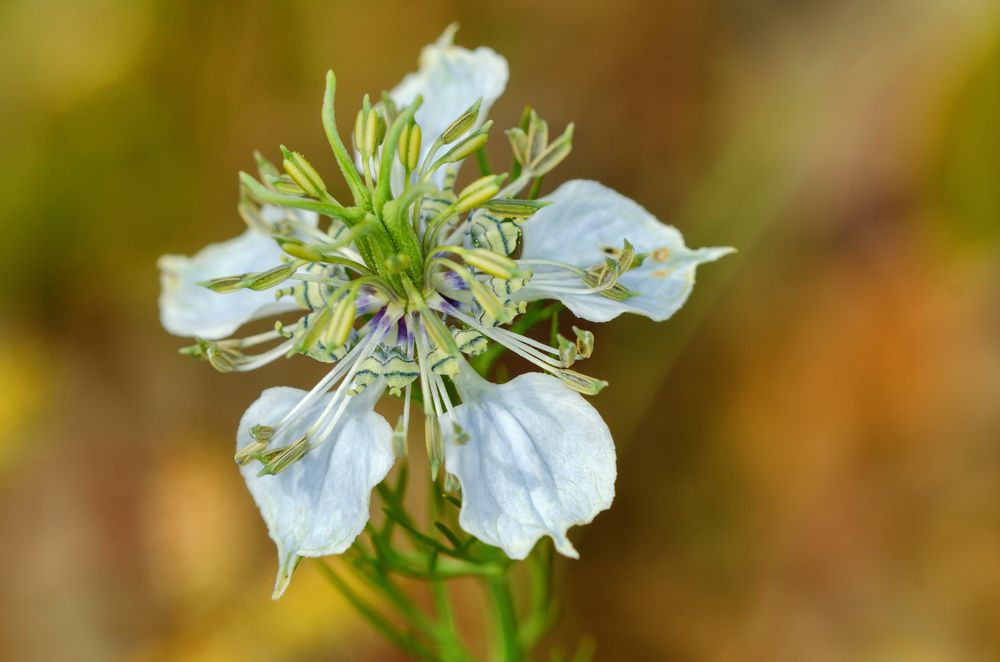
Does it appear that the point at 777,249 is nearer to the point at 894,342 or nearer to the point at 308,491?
the point at 894,342

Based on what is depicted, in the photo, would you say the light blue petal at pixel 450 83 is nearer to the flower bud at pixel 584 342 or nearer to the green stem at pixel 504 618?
the flower bud at pixel 584 342

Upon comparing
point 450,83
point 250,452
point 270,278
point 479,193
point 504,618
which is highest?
point 450,83

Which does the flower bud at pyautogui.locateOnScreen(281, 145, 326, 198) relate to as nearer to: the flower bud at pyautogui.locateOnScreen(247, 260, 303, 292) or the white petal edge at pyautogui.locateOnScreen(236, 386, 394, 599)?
the flower bud at pyautogui.locateOnScreen(247, 260, 303, 292)

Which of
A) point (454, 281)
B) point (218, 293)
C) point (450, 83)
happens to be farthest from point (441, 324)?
point (450, 83)

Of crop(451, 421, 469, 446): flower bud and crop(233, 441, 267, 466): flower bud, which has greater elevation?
crop(451, 421, 469, 446): flower bud

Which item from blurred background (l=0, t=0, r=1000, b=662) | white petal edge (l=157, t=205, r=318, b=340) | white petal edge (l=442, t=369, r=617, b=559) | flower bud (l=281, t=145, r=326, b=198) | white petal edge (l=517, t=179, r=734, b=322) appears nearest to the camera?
white petal edge (l=442, t=369, r=617, b=559)

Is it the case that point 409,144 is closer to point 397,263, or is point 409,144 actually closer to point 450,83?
point 397,263

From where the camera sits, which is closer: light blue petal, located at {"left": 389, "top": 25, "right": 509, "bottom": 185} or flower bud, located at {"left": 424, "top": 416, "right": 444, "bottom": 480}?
flower bud, located at {"left": 424, "top": 416, "right": 444, "bottom": 480}

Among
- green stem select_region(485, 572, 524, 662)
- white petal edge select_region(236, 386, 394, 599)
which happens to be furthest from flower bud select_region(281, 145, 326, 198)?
green stem select_region(485, 572, 524, 662)
